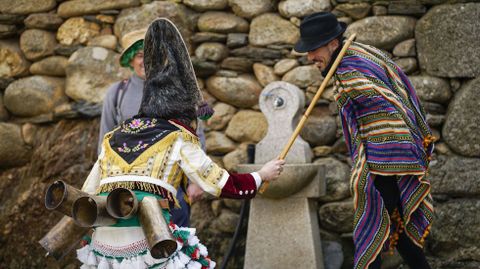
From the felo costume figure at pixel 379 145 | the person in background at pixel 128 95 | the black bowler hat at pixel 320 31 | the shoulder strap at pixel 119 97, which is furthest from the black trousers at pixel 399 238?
the shoulder strap at pixel 119 97

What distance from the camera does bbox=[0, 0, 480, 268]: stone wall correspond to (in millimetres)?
4227

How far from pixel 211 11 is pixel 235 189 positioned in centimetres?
252

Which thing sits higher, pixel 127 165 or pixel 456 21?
pixel 127 165

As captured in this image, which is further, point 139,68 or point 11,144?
point 11,144

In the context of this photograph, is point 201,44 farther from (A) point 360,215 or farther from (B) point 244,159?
(A) point 360,215

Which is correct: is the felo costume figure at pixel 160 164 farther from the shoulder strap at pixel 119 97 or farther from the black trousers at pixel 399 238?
the shoulder strap at pixel 119 97

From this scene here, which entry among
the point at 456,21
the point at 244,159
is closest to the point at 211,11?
the point at 244,159

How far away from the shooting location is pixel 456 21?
4.27 meters

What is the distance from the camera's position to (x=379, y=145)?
3.24 meters

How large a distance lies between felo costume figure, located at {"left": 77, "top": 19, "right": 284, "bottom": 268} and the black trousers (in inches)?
31.9

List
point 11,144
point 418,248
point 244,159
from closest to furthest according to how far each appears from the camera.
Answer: point 418,248 → point 244,159 → point 11,144

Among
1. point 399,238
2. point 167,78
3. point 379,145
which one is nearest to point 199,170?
point 167,78

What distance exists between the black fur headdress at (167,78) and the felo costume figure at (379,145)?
0.84m

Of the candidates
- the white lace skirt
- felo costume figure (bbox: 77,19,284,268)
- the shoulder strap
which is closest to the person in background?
the shoulder strap
